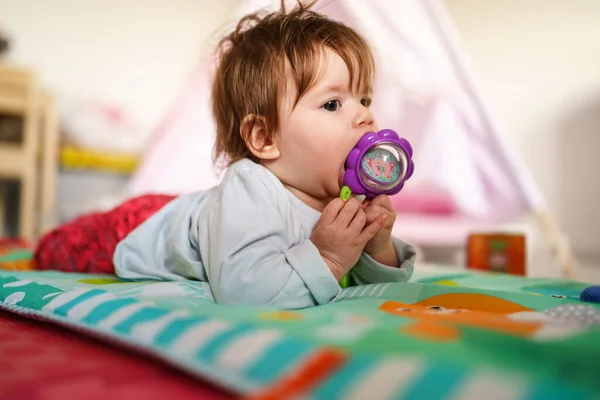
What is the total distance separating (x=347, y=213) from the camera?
71 cm

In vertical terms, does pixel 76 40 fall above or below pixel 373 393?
above

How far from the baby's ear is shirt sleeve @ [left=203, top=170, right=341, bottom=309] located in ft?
0.33

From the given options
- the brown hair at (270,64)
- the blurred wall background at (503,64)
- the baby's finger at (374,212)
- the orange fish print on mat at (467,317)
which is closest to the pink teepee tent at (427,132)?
the blurred wall background at (503,64)

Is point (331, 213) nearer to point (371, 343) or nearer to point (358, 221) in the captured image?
point (358, 221)

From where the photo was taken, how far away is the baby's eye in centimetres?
79

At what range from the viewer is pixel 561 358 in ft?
1.29

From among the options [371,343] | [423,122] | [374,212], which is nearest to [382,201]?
[374,212]

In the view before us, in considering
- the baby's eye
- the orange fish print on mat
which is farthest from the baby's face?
the orange fish print on mat

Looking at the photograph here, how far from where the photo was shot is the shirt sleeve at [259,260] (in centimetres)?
65

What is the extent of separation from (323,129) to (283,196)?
11 centimetres

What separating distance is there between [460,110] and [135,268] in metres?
1.48

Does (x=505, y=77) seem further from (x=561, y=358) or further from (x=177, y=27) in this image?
(x=561, y=358)

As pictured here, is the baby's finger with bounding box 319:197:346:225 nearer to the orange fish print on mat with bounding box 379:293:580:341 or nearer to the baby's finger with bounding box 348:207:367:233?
the baby's finger with bounding box 348:207:367:233

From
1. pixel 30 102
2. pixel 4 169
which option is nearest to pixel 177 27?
pixel 30 102
